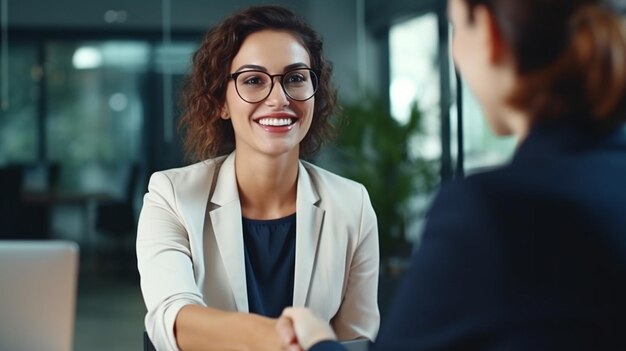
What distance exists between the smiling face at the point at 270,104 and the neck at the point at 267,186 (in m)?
0.04

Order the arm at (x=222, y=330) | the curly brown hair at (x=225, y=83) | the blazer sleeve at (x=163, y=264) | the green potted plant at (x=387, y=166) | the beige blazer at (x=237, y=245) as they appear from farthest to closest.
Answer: the green potted plant at (x=387, y=166), the curly brown hair at (x=225, y=83), the beige blazer at (x=237, y=245), the blazer sleeve at (x=163, y=264), the arm at (x=222, y=330)

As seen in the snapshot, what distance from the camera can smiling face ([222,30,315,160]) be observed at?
1.95m

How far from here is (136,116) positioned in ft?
20.4

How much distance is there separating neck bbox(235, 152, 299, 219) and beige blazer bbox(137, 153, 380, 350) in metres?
0.03

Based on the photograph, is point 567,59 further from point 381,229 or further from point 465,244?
point 381,229

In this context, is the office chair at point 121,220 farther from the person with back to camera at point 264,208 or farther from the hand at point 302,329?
the hand at point 302,329

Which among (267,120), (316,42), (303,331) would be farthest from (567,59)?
(316,42)

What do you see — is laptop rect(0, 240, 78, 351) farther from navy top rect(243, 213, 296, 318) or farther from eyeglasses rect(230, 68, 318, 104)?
eyeglasses rect(230, 68, 318, 104)

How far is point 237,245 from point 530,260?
1.11 m

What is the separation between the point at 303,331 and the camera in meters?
1.27

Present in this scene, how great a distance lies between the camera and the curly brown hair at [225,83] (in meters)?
2.01

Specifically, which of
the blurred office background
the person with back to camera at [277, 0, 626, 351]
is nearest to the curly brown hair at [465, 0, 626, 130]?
the person with back to camera at [277, 0, 626, 351]

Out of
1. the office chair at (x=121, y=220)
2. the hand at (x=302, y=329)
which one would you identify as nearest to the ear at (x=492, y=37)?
the hand at (x=302, y=329)

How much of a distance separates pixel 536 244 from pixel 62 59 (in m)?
5.61
